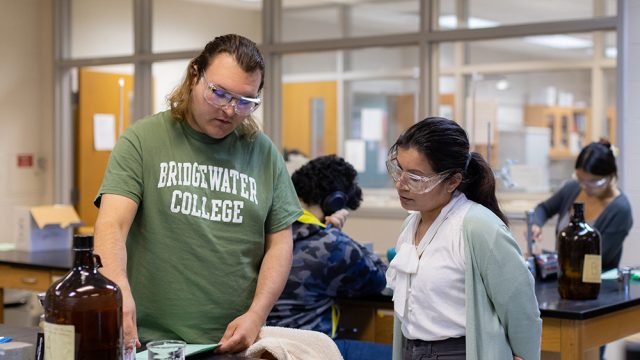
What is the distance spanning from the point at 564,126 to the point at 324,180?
375 centimetres

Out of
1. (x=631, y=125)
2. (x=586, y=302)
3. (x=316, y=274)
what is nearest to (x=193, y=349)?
(x=316, y=274)

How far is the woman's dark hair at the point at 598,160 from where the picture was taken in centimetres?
395

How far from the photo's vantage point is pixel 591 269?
3100mm

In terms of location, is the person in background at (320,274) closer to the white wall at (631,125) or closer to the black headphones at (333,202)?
the black headphones at (333,202)

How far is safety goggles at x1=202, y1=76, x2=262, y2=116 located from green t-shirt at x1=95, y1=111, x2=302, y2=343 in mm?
130

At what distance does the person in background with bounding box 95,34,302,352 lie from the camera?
2.06 meters

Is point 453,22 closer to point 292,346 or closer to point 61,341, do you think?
point 292,346

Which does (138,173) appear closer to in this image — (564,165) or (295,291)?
(295,291)

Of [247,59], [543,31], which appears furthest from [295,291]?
[543,31]

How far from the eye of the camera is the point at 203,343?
210 cm

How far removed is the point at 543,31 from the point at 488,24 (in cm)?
35

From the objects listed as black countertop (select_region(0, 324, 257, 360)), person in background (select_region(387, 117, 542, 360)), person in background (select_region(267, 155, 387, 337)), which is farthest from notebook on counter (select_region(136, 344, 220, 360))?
person in background (select_region(267, 155, 387, 337))

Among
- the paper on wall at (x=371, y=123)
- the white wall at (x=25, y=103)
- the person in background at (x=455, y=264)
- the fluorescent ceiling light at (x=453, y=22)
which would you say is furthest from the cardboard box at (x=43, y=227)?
the person in background at (x=455, y=264)

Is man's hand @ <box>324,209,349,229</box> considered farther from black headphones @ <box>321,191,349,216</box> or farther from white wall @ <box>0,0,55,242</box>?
white wall @ <box>0,0,55,242</box>
